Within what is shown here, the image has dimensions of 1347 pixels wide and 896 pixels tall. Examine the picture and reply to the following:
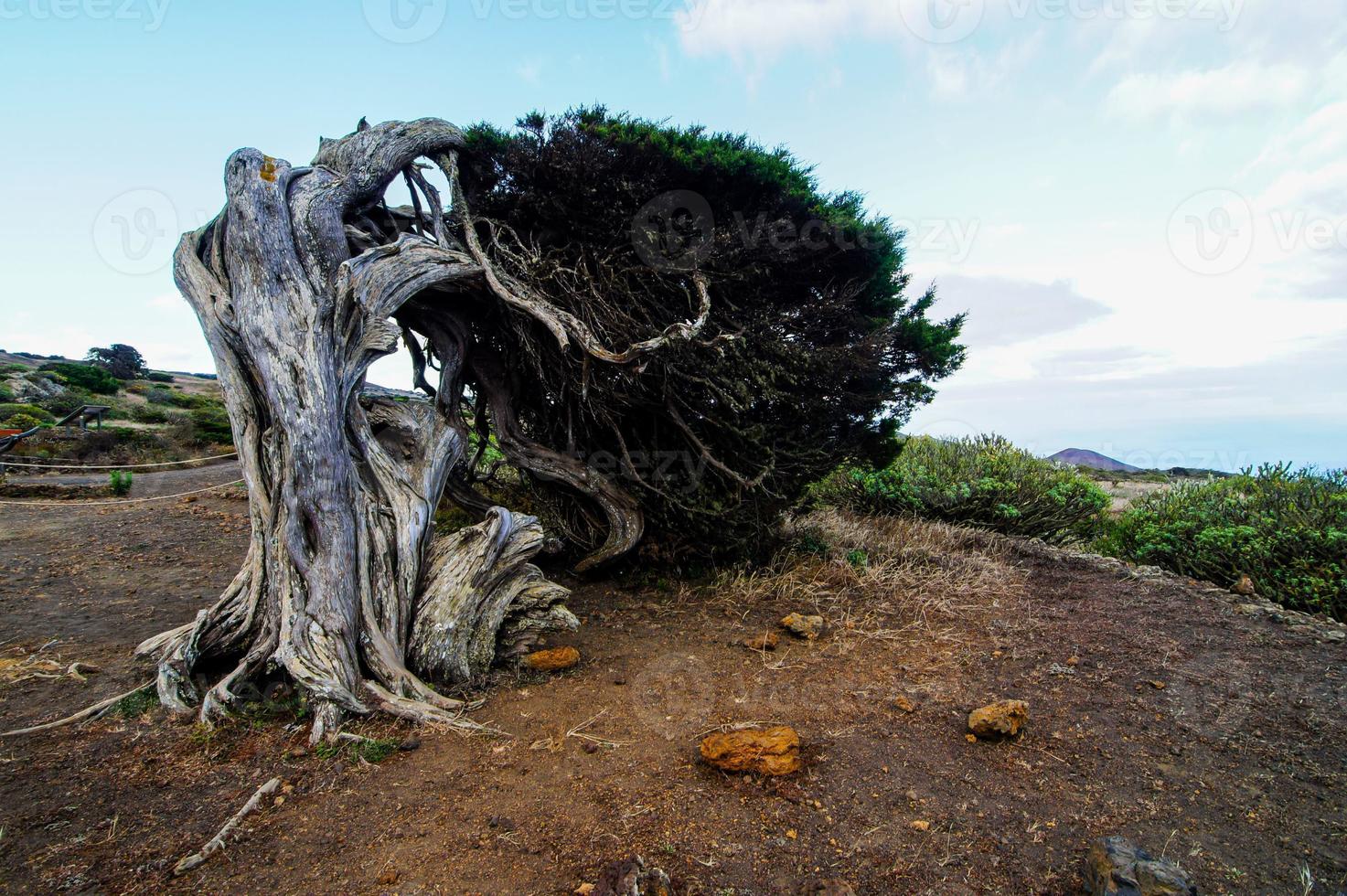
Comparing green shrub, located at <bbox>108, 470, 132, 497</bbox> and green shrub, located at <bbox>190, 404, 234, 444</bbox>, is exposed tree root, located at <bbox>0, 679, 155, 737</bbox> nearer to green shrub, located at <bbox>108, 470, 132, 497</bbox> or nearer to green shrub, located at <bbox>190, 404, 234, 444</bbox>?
green shrub, located at <bbox>108, 470, 132, 497</bbox>

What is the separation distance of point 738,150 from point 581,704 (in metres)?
4.43

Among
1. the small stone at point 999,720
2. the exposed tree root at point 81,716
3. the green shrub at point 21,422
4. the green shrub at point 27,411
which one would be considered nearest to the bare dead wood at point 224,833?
the exposed tree root at point 81,716

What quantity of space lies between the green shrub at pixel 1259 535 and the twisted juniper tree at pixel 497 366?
10.4 ft

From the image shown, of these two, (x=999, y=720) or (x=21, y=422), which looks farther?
(x=21, y=422)

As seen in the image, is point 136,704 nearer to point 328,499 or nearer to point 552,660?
point 328,499

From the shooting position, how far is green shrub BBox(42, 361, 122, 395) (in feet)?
79.9

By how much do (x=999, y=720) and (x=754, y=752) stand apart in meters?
1.38

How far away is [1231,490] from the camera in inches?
294

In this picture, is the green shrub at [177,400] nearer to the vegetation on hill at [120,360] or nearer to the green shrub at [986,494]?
the vegetation on hill at [120,360]

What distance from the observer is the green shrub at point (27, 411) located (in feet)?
58.6

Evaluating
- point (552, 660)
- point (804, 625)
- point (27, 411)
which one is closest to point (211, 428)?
point (27, 411)

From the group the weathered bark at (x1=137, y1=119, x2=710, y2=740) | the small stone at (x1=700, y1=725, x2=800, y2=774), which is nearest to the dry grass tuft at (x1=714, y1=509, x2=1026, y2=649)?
the small stone at (x1=700, y1=725, x2=800, y2=774)

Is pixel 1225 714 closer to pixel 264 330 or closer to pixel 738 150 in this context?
pixel 738 150

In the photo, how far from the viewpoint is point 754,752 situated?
10.2ft
